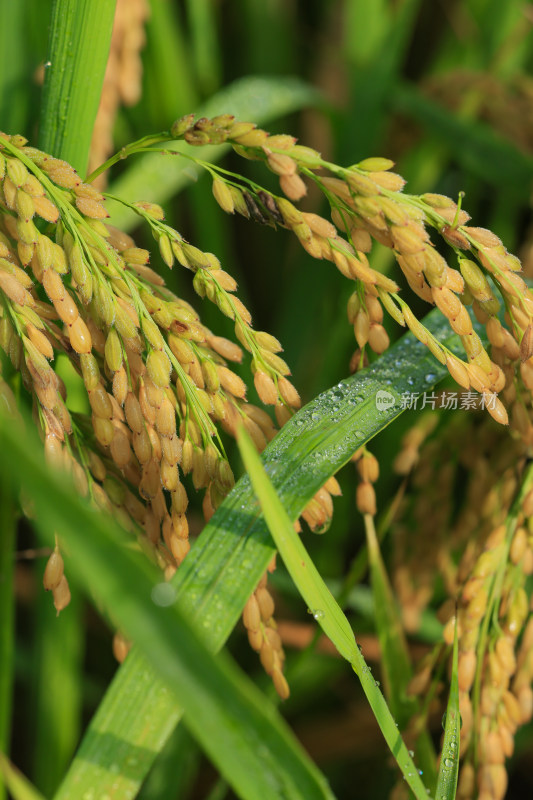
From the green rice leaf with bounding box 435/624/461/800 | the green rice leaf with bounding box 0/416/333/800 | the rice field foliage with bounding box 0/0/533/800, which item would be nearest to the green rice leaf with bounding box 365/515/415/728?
the rice field foliage with bounding box 0/0/533/800

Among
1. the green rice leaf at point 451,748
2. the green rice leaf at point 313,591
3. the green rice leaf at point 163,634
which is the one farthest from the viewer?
the green rice leaf at point 451,748

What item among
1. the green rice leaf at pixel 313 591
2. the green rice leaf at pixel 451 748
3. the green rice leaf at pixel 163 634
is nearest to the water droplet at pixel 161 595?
the green rice leaf at pixel 163 634

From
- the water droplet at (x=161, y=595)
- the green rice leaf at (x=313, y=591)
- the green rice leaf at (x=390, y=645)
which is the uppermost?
the water droplet at (x=161, y=595)

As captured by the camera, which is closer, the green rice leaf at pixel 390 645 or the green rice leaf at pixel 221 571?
the green rice leaf at pixel 221 571

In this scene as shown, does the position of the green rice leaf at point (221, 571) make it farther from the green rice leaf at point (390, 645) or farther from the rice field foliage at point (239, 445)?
the green rice leaf at point (390, 645)

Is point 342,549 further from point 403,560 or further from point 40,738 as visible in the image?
point 40,738

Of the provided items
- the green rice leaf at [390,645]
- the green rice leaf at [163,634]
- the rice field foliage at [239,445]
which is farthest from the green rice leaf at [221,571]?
the green rice leaf at [390,645]

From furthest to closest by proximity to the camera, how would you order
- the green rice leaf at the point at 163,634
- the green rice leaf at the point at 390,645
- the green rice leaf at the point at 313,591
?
1. the green rice leaf at the point at 390,645
2. the green rice leaf at the point at 313,591
3. the green rice leaf at the point at 163,634

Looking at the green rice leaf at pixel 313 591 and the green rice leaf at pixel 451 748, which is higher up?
the green rice leaf at pixel 313 591

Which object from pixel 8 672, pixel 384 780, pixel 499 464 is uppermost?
pixel 499 464

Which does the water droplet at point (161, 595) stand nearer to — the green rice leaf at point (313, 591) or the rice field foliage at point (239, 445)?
the rice field foliage at point (239, 445)

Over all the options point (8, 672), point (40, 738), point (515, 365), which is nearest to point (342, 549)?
point (40, 738)
